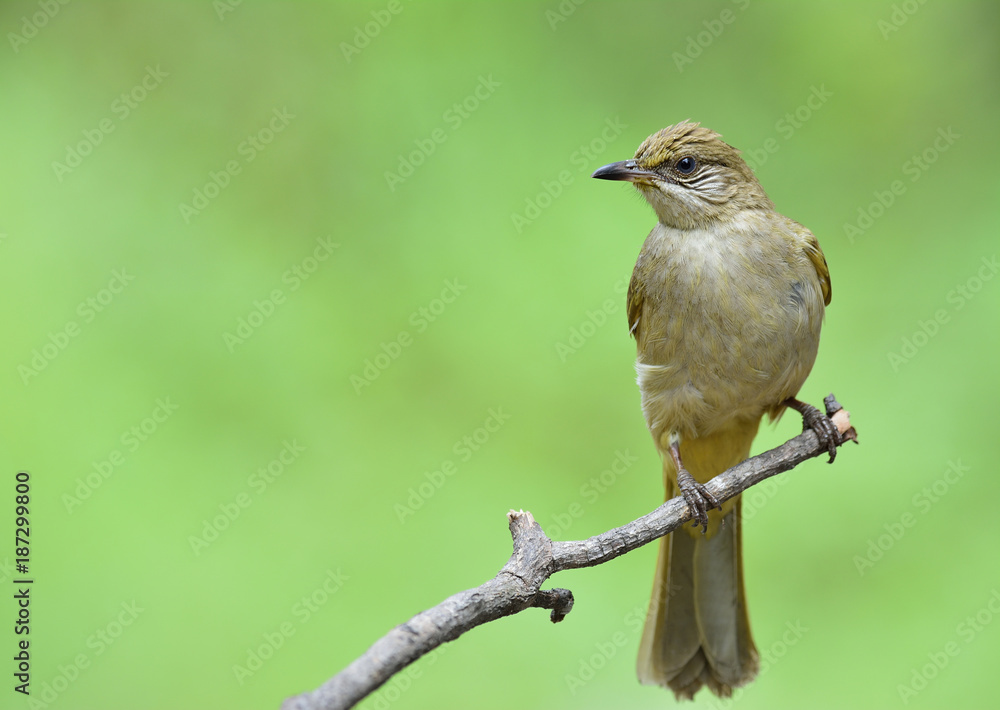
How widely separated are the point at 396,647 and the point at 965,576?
4195 millimetres

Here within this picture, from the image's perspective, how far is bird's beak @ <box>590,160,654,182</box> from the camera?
3553 mm

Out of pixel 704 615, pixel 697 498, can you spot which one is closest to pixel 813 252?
pixel 697 498

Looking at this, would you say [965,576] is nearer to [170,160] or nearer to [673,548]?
[673,548]

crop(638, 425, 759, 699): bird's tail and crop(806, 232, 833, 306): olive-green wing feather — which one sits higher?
crop(806, 232, 833, 306): olive-green wing feather

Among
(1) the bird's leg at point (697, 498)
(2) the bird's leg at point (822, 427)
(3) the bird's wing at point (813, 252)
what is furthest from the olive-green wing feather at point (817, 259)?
(1) the bird's leg at point (697, 498)

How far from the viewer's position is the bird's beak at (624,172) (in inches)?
140

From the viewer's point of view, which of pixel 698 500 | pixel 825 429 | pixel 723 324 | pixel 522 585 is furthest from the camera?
pixel 825 429

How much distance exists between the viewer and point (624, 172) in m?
3.58

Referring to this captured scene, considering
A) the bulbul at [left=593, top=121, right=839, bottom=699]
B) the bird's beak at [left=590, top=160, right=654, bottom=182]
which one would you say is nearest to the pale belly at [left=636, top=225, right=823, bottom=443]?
the bulbul at [left=593, top=121, right=839, bottom=699]

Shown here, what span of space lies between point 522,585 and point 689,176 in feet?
6.22

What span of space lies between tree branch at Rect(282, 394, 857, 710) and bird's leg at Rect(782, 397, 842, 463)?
0.08 ft

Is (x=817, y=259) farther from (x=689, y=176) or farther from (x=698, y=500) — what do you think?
(x=698, y=500)

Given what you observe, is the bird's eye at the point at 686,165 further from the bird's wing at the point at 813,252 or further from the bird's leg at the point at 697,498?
the bird's leg at the point at 697,498

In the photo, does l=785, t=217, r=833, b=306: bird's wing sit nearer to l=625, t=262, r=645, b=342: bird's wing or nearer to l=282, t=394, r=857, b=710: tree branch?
l=282, t=394, r=857, b=710: tree branch
